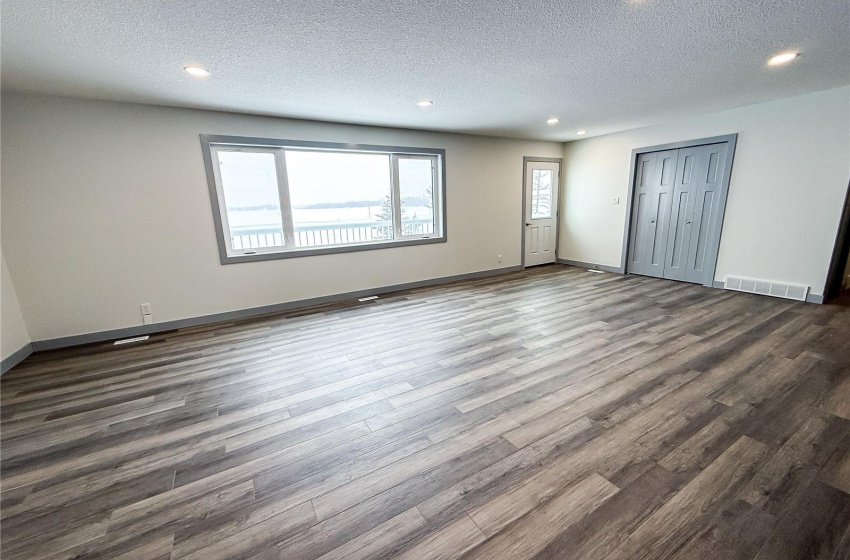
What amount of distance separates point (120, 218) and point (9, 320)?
4.30 feet

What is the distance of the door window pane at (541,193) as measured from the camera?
6.42m

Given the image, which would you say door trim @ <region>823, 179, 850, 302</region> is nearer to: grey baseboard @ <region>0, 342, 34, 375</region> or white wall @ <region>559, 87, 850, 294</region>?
white wall @ <region>559, 87, 850, 294</region>

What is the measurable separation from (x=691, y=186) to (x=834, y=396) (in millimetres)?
3757

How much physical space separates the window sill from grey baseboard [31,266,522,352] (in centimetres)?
64

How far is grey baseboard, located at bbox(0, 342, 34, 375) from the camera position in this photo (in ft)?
9.56

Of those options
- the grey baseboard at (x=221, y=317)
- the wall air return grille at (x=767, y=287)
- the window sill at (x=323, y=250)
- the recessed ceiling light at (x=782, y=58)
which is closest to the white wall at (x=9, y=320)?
the grey baseboard at (x=221, y=317)

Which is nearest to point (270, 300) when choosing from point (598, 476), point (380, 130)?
point (380, 130)

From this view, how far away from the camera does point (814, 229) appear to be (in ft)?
12.7

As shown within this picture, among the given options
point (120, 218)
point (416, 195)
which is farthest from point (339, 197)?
point (120, 218)

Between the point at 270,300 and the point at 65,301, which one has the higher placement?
the point at 65,301

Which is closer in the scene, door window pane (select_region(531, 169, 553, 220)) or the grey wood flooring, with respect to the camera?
the grey wood flooring

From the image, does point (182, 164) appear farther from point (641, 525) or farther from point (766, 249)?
point (766, 249)

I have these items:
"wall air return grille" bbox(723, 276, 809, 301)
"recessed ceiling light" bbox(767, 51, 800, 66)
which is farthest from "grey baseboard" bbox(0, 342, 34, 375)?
"wall air return grille" bbox(723, 276, 809, 301)

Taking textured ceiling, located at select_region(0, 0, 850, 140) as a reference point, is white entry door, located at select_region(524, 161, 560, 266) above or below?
below
